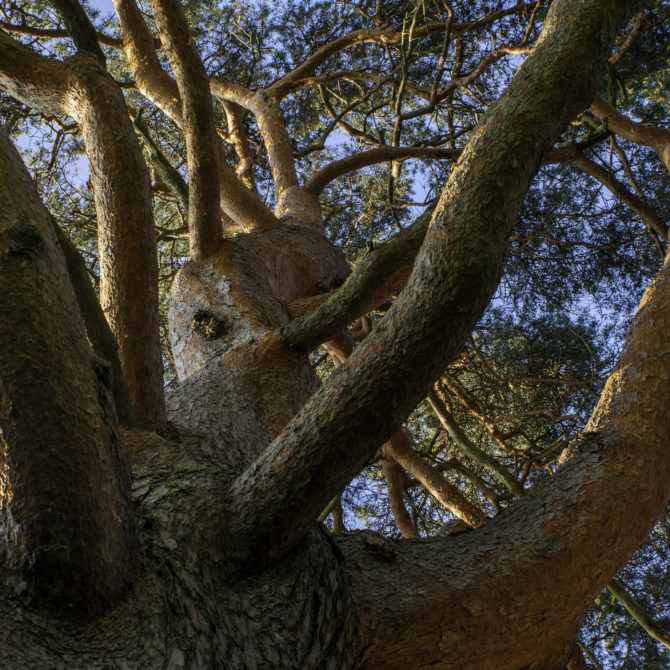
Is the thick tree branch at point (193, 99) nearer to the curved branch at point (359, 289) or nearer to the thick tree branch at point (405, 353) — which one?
the curved branch at point (359, 289)

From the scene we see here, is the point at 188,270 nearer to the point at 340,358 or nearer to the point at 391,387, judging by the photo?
the point at 340,358

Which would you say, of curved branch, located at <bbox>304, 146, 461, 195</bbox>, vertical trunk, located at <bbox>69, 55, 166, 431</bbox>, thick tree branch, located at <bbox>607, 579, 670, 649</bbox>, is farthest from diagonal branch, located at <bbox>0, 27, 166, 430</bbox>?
curved branch, located at <bbox>304, 146, 461, 195</bbox>

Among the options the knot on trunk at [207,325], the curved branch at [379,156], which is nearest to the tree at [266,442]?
the knot on trunk at [207,325]

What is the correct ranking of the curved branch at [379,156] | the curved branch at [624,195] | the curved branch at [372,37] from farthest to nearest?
the curved branch at [372,37]
the curved branch at [379,156]
the curved branch at [624,195]

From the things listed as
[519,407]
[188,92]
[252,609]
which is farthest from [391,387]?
[519,407]

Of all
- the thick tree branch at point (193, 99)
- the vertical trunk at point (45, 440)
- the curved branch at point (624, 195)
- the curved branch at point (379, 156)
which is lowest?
the vertical trunk at point (45, 440)

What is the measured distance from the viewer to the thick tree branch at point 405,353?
1.18 m

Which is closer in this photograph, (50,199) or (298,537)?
(298,537)

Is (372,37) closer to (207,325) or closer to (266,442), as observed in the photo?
(207,325)

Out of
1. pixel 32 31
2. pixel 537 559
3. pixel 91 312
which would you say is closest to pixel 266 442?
pixel 91 312

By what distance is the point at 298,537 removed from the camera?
127 centimetres

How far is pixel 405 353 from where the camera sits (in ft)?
3.88

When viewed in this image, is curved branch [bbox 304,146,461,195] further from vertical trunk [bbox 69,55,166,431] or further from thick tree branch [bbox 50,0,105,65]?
vertical trunk [bbox 69,55,166,431]

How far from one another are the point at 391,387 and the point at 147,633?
1.88ft
